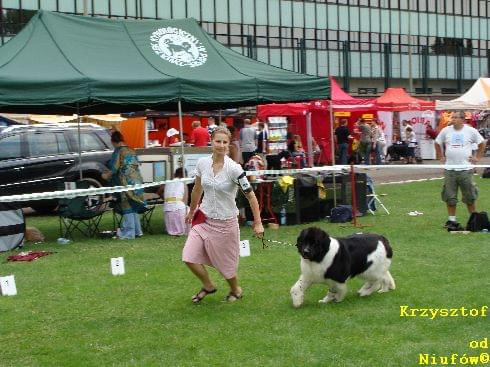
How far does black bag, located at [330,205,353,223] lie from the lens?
Answer: 42.8ft

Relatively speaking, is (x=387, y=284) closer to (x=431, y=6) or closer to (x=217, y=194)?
(x=217, y=194)

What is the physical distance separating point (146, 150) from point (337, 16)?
37.4 metres

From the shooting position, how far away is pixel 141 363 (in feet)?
18.1

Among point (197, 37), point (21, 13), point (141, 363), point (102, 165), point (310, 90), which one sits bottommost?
point (141, 363)

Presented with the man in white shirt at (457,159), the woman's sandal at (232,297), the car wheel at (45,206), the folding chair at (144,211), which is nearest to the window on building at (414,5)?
the car wheel at (45,206)

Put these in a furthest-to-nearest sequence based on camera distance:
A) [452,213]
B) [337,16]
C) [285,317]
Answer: [337,16] < [452,213] < [285,317]

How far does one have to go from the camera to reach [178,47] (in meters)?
13.4

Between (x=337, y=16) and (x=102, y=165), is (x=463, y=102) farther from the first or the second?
(x=337, y=16)

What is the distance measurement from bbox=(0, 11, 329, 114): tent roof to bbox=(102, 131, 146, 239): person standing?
80 cm

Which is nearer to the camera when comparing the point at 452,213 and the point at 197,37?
the point at 452,213

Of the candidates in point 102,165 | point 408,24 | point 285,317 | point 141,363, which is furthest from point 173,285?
point 408,24

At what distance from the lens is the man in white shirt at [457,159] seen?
37.3 ft

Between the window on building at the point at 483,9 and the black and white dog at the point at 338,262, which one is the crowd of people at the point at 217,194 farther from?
the window on building at the point at 483,9

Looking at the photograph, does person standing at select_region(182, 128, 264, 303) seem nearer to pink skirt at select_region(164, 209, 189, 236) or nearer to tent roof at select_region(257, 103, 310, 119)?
pink skirt at select_region(164, 209, 189, 236)
